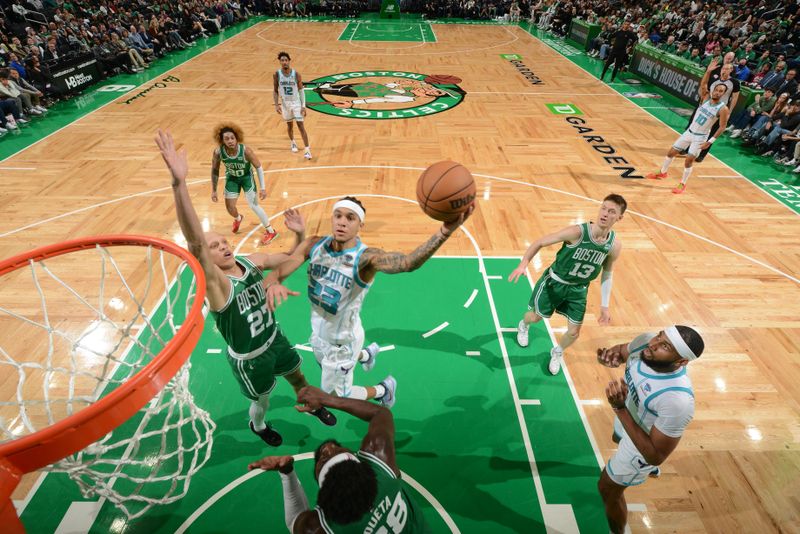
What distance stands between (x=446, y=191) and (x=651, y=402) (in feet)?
6.10

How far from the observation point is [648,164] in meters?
9.20

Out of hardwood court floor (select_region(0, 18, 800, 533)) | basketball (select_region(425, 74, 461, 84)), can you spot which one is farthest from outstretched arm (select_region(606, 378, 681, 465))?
basketball (select_region(425, 74, 461, 84))

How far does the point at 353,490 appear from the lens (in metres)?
1.85

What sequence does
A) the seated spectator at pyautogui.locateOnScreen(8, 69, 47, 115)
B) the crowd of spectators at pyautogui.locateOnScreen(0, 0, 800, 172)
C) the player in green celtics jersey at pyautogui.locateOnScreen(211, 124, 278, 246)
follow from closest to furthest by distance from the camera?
the player in green celtics jersey at pyautogui.locateOnScreen(211, 124, 278, 246), the crowd of spectators at pyautogui.locateOnScreen(0, 0, 800, 172), the seated spectator at pyautogui.locateOnScreen(8, 69, 47, 115)

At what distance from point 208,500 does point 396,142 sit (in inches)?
318

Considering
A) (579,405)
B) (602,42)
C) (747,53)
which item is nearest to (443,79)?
(602,42)

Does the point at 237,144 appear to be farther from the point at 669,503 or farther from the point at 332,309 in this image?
the point at 669,503

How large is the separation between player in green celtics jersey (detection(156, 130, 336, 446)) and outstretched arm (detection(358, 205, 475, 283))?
62cm

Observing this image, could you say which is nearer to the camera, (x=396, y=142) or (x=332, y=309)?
(x=332, y=309)

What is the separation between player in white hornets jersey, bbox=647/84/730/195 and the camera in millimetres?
7527

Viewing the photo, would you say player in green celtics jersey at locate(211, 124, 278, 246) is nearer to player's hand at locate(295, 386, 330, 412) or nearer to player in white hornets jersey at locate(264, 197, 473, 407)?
player in white hornets jersey at locate(264, 197, 473, 407)

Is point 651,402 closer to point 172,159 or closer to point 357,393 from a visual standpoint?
point 357,393

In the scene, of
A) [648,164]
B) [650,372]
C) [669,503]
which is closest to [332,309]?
[650,372]

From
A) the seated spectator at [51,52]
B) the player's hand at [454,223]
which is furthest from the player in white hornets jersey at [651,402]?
the seated spectator at [51,52]
